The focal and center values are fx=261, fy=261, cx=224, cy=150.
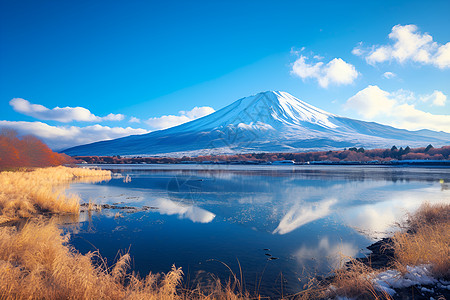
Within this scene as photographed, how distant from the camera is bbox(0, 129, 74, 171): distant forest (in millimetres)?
23719

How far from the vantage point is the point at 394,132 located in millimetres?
161000

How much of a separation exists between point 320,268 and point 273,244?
5.57 ft

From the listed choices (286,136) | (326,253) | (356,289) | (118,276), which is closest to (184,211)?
(326,253)

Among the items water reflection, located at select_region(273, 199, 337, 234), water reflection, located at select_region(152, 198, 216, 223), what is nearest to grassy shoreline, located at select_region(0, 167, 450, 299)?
water reflection, located at select_region(273, 199, 337, 234)

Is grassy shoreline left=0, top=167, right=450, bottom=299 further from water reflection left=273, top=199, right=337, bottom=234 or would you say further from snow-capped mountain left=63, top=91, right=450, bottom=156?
snow-capped mountain left=63, top=91, right=450, bottom=156

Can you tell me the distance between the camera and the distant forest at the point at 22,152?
23.7 m

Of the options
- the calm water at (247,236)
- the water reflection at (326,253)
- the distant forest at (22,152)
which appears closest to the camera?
the calm water at (247,236)

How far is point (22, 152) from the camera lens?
92.2 feet

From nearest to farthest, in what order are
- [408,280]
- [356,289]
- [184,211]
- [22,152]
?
[356,289] < [408,280] < [184,211] < [22,152]

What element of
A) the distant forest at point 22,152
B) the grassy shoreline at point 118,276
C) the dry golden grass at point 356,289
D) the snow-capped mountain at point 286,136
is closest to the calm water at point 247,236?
the grassy shoreline at point 118,276

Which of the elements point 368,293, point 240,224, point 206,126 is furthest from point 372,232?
point 206,126

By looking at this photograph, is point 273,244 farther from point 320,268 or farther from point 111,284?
point 111,284

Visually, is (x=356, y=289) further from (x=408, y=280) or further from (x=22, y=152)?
(x=22, y=152)

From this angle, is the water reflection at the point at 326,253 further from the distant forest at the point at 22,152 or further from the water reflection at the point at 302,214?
the distant forest at the point at 22,152
